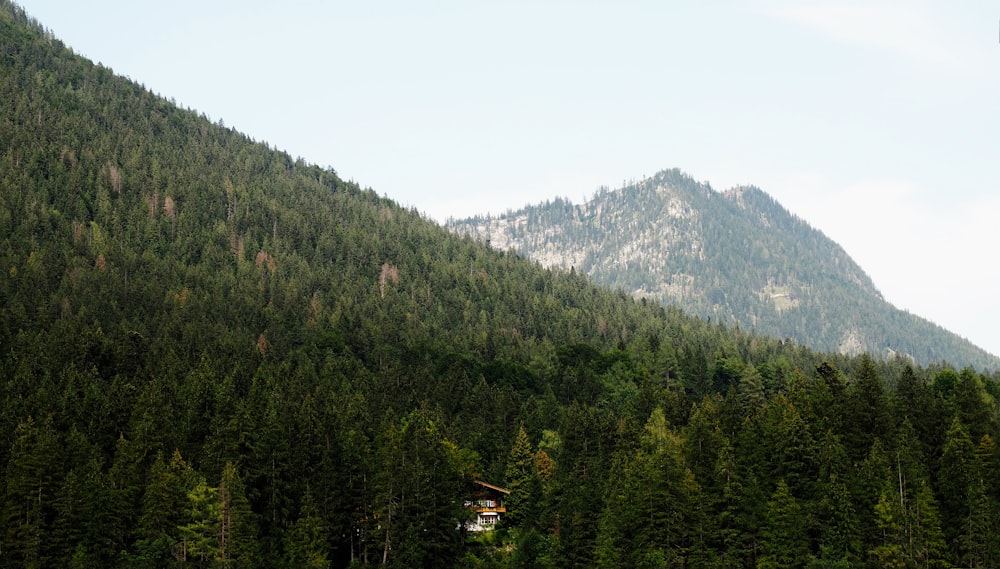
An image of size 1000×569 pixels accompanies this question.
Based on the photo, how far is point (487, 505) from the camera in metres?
125

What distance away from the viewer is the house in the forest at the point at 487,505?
122 m

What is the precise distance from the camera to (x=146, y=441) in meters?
103

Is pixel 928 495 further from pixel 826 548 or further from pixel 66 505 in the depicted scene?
pixel 66 505

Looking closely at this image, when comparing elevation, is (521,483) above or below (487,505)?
above

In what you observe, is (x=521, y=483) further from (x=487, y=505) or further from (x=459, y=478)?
(x=459, y=478)

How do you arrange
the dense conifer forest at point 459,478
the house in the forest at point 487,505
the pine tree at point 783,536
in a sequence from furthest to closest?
the house in the forest at point 487,505 → the dense conifer forest at point 459,478 → the pine tree at point 783,536

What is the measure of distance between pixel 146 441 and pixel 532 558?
40667 mm

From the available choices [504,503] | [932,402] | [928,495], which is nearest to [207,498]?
[504,503]

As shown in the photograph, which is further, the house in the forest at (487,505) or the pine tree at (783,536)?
the house in the forest at (487,505)

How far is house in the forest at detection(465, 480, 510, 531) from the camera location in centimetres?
12238

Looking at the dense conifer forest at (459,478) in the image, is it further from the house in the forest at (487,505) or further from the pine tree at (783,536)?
the house in the forest at (487,505)

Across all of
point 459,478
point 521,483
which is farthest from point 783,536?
point 459,478

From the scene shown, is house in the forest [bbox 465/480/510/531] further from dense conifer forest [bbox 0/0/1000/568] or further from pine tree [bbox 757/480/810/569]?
pine tree [bbox 757/480/810/569]

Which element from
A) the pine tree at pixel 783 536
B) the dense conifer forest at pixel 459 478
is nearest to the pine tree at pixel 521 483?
the dense conifer forest at pixel 459 478
